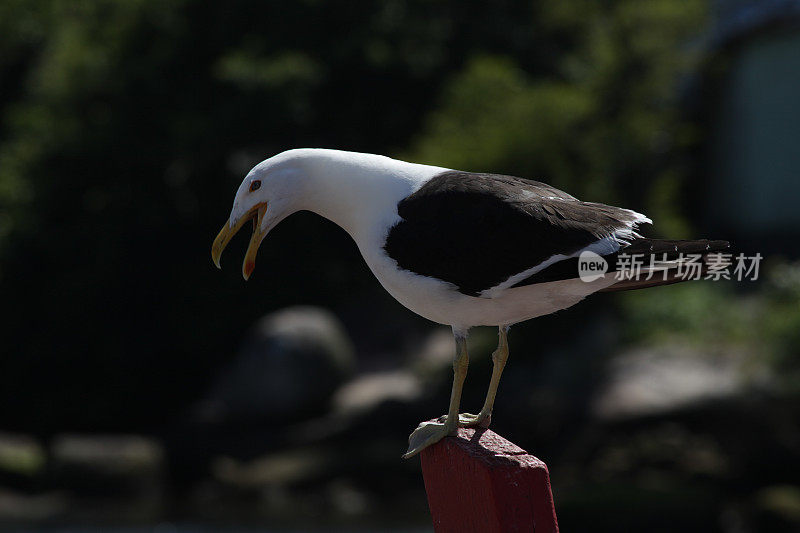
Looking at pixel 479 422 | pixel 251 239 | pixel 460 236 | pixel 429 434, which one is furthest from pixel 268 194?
pixel 479 422

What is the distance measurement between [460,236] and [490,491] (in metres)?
0.93

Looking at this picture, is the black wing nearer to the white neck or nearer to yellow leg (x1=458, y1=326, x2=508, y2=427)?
the white neck

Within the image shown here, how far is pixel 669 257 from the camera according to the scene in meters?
3.53

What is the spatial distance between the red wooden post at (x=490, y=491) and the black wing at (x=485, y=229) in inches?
22.9

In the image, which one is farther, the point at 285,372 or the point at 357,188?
the point at 285,372

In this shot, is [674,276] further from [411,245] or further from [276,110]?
[276,110]

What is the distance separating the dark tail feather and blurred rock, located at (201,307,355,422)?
13.2 metres

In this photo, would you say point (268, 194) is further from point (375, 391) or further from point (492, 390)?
point (375, 391)

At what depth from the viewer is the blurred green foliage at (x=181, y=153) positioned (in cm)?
1831

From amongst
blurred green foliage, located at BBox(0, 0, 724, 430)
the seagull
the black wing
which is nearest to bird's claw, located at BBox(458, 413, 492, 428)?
the seagull

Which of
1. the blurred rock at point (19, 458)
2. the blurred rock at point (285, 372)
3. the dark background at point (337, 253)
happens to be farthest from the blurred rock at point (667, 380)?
the blurred rock at point (19, 458)

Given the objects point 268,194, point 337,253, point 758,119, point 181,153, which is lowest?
point 268,194

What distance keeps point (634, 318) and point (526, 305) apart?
39.9ft

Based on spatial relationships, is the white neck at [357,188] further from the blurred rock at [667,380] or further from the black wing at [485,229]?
the blurred rock at [667,380]
